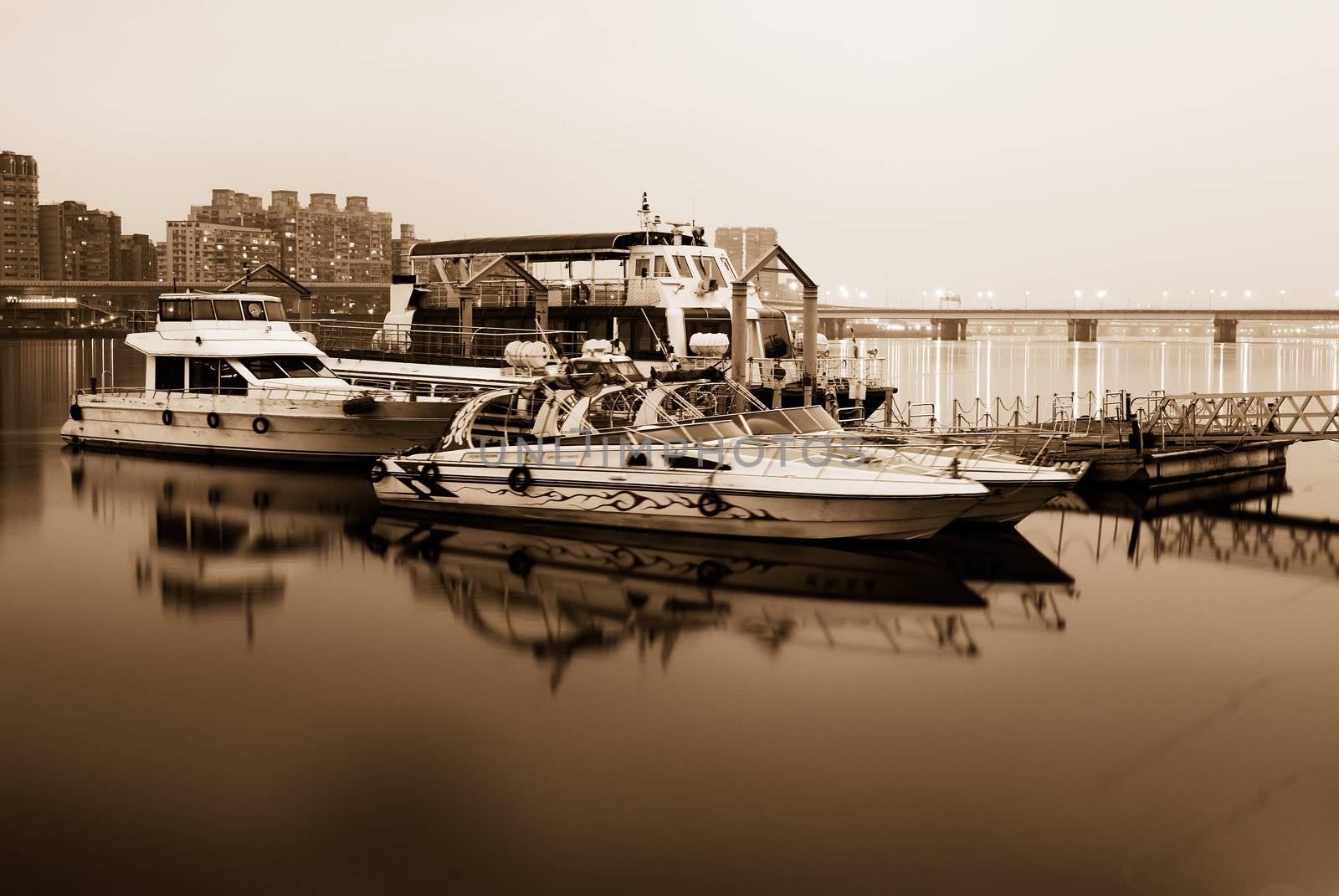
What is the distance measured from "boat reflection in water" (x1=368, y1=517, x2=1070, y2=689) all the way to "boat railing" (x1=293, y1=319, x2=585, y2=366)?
503 inches

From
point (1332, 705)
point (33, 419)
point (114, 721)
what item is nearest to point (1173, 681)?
point (1332, 705)

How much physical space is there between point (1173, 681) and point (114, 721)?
971 centimetres

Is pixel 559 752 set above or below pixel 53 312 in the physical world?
below

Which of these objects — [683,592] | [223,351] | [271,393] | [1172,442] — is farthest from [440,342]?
[683,592]

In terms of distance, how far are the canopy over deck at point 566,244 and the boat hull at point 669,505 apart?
13974mm

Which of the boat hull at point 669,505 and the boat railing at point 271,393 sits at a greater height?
the boat railing at point 271,393

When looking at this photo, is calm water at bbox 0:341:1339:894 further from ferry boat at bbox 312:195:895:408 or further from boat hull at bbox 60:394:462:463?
ferry boat at bbox 312:195:895:408

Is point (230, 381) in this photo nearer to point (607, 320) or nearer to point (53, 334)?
point (607, 320)

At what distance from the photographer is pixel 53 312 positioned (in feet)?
562

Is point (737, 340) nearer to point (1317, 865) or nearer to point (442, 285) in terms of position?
point (442, 285)

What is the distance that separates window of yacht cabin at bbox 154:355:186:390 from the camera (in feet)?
87.5

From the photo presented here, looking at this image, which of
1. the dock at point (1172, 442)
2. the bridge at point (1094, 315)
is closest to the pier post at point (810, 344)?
the dock at point (1172, 442)

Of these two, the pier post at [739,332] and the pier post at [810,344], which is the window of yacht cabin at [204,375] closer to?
the pier post at [739,332]

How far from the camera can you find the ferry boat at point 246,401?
80.2ft
